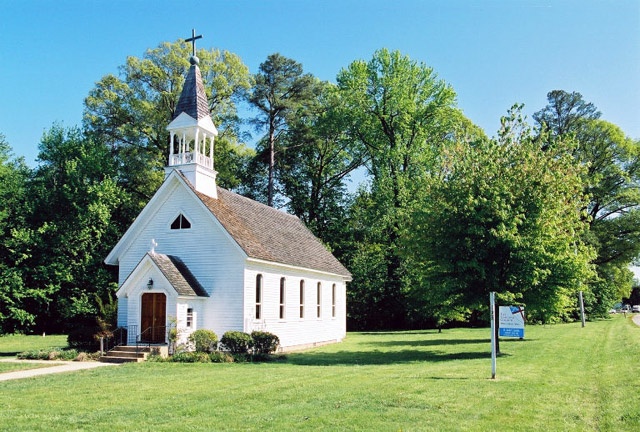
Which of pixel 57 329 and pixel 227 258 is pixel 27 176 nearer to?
pixel 57 329

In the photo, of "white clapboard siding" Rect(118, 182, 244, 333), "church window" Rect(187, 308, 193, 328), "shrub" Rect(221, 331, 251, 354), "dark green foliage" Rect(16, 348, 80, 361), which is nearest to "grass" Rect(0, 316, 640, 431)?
"shrub" Rect(221, 331, 251, 354)

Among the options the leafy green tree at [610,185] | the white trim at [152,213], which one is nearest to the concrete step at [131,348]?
the white trim at [152,213]

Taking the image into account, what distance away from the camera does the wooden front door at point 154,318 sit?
22.1m

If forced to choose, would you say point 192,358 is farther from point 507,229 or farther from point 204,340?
point 507,229

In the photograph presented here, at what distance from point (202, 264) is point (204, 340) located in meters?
3.57

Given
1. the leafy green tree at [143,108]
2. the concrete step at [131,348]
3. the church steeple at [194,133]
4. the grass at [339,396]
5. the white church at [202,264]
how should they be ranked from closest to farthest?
the grass at [339,396]
the concrete step at [131,348]
the white church at [202,264]
the church steeple at [194,133]
the leafy green tree at [143,108]

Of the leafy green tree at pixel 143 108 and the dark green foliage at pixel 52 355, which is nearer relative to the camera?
the dark green foliage at pixel 52 355

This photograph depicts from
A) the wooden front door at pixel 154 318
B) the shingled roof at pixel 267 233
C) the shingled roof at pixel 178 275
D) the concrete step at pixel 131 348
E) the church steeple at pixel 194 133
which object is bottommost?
the concrete step at pixel 131 348

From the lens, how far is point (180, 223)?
80.3 feet

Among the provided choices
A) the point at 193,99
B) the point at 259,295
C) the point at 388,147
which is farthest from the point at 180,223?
the point at 388,147

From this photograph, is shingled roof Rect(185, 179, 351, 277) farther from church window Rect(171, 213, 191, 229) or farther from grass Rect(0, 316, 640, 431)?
grass Rect(0, 316, 640, 431)

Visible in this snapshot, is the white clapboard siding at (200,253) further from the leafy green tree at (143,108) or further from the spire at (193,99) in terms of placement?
the leafy green tree at (143,108)

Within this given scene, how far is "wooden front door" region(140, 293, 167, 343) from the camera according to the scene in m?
22.1

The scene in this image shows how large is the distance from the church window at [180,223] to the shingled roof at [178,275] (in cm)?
143
